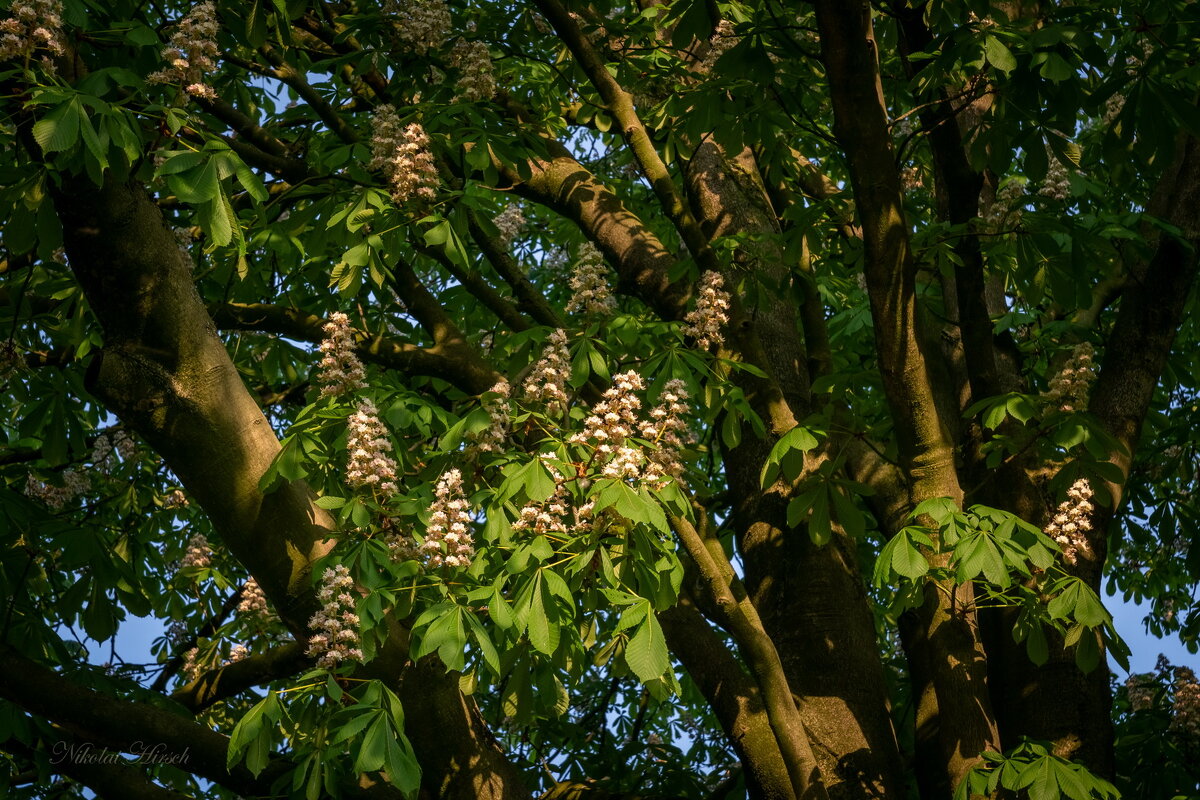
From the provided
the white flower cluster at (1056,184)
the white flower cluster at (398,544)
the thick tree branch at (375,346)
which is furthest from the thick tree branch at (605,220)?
the white flower cluster at (398,544)

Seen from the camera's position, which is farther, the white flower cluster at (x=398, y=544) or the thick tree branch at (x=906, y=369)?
the thick tree branch at (x=906, y=369)

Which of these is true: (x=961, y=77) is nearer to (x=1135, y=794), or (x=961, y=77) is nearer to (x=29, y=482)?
(x=1135, y=794)

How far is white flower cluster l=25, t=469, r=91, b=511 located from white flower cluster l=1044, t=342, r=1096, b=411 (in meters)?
4.06

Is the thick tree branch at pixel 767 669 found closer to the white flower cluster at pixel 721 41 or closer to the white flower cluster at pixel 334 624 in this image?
the white flower cluster at pixel 334 624

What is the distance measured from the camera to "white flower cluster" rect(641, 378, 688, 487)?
2.80 m

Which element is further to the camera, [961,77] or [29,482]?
[29,482]

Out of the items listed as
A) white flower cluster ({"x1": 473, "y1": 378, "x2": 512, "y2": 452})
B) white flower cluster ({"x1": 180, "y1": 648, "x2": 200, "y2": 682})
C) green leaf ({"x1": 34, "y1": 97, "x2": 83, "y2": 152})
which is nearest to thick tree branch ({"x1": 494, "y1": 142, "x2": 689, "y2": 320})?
white flower cluster ({"x1": 473, "y1": 378, "x2": 512, "y2": 452})

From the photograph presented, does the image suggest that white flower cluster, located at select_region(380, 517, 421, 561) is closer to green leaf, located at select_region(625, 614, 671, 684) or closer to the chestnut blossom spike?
green leaf, located at select_region(625, 614, 671, 684)

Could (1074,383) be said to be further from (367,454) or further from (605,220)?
(367,454)

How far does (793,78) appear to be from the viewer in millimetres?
4434

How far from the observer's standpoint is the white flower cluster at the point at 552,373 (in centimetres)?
300

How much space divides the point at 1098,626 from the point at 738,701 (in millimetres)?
1152

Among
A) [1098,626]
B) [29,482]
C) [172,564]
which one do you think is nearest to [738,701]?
[1098,626]

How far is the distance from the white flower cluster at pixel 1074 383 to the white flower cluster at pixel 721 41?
5.18ft
